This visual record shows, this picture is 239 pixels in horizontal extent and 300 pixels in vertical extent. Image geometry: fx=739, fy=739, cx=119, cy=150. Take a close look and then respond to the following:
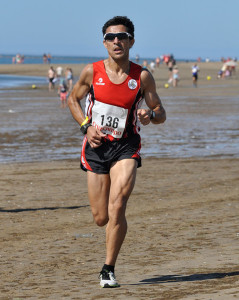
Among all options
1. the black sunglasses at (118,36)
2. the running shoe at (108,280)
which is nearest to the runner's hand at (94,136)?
the black sunglasses at (118,36)

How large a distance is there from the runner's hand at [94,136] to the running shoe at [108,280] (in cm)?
103

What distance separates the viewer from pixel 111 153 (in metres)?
6.07

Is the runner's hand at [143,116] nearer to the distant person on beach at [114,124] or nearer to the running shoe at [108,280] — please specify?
the distant person on beach at [114,124]

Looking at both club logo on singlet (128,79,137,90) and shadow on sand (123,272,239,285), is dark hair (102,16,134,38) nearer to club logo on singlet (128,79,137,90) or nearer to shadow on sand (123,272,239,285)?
club logo on singlet (128,79,137,90)

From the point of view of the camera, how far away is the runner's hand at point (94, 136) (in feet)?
19.6

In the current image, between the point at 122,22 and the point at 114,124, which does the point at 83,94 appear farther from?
the point at 122,22

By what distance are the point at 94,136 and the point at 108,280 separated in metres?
1.15

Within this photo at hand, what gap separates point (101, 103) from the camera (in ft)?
19.8

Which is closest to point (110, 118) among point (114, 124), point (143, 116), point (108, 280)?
point (114, 124)

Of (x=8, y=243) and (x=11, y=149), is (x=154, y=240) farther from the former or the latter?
(x=11, y=149)

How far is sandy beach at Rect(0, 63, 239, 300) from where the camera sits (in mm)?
5812

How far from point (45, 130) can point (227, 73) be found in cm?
4366

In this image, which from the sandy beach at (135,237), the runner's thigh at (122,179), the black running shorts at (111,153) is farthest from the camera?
the black running shorts at (111,153)

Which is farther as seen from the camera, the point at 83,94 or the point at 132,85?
the point at 83,94
